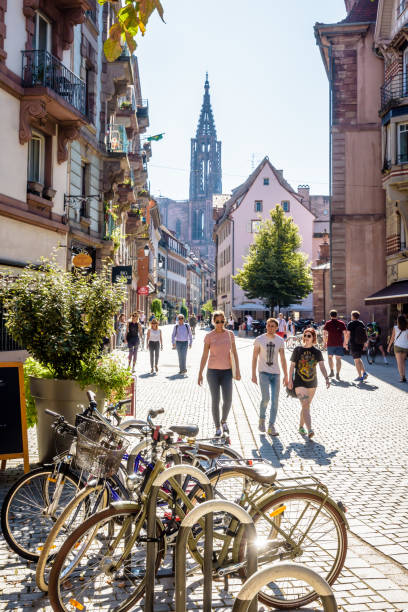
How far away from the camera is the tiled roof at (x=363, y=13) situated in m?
32.2

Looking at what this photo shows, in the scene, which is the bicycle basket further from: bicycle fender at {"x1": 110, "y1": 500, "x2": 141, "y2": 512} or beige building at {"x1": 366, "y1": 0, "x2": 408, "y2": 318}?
beige building at {"x1": 366, "y1": 0, "x2": 408, "y2": 318}

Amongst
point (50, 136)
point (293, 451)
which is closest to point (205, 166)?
point (50, 136)

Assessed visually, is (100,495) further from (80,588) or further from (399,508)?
(399,508)

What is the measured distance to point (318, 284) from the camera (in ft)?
193

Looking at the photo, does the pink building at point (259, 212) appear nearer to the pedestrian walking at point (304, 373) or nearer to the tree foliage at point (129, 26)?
the pedestrian walking at point (304, 373)

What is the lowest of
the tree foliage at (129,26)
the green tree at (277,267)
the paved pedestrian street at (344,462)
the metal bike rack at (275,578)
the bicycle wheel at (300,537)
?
the paved pedestrian street at (344,462)

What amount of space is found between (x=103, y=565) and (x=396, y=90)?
27404 mm

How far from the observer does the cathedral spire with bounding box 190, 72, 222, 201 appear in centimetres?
15188

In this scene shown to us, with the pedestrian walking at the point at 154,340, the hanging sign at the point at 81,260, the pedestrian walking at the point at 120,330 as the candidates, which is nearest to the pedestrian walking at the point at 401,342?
the pedestrian walking at the point at 154,340

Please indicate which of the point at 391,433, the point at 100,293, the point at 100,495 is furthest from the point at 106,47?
the point at 391,433

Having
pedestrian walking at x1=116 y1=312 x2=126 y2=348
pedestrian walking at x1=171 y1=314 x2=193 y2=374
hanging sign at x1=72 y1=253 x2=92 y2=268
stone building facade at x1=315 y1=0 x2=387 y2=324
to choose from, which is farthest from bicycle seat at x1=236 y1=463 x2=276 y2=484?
stone building facade at x1=315 y1=0 x2=387 y2=324

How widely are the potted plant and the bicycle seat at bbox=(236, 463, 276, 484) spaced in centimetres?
287

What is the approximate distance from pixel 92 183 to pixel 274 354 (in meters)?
15.7

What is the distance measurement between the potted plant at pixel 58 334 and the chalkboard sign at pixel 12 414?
26 cm
